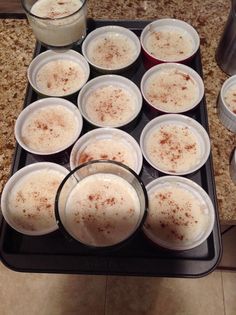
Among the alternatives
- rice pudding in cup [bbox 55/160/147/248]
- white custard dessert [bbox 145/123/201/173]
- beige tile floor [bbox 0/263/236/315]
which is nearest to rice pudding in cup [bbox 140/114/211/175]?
white custard dessert [bbox 145/123/201/173]

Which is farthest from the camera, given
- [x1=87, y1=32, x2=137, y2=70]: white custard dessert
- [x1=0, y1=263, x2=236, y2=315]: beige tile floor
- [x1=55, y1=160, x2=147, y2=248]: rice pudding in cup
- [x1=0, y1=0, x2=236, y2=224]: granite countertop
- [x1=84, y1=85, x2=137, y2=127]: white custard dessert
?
[x1=0, y1=263, x2=236, y2=315]: beige tile floor

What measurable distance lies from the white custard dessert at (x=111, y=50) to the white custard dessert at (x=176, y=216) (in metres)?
0.47

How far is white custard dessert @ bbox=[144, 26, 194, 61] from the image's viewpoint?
1.16 m

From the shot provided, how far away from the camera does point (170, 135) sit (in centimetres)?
103

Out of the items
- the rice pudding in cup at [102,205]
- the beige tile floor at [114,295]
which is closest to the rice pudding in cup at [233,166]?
the rice pudding in cup at [102,205]

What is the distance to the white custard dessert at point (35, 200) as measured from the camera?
894 mm

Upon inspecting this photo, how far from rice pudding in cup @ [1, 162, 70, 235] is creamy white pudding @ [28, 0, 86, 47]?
1.34 ft

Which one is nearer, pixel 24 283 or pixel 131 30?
pixel 131 30

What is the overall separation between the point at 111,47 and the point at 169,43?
0.20m

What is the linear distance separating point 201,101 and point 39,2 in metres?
0.63

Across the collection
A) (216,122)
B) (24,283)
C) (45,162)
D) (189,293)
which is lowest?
(24,283)

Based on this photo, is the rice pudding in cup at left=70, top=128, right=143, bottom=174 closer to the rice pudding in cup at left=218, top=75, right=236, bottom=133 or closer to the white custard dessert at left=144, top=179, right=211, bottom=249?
the white custard dessert at left=144, top=179, right=211, bottom=249

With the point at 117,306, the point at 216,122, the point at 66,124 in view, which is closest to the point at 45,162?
the point at 66,124

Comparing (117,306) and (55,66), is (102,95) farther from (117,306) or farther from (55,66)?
(117,306)
